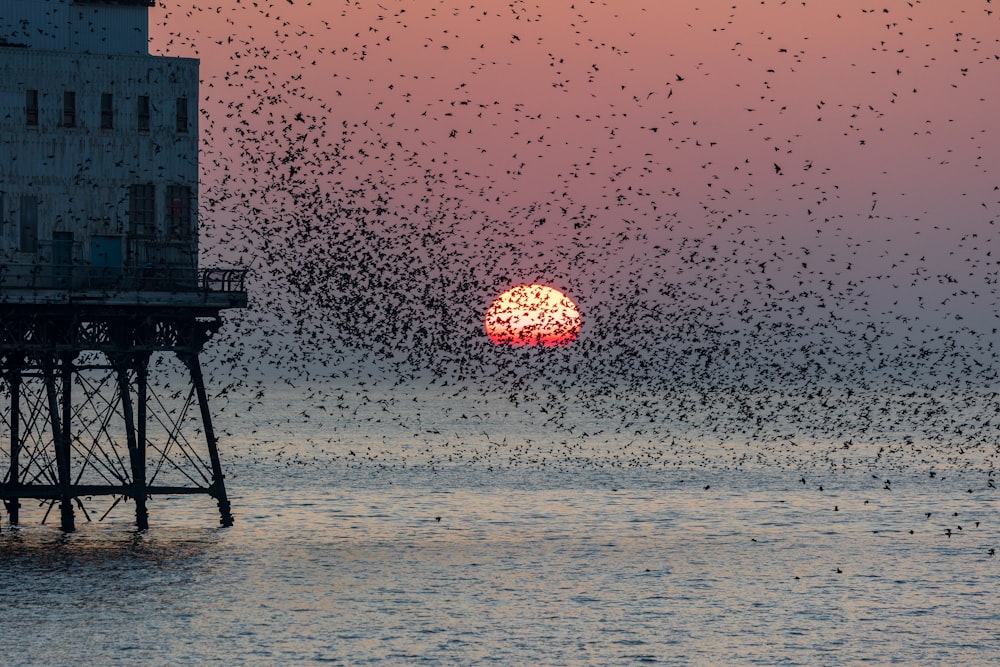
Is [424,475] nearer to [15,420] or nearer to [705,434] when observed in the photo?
[15,420]

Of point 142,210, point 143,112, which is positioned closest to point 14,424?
point 142,210

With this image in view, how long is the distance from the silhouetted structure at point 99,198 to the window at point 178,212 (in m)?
0.04

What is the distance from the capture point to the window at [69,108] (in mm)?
53406

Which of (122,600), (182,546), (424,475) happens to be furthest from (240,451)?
(122,600)

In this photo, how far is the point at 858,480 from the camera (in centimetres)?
10356

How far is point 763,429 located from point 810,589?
456 ft

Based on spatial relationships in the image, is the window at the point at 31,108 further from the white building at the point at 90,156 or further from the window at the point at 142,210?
the window at the point at 142,210

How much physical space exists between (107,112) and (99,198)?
2848 mm

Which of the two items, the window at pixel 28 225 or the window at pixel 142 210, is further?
the window at pixel 142 210

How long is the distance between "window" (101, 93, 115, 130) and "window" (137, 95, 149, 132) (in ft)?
2.80

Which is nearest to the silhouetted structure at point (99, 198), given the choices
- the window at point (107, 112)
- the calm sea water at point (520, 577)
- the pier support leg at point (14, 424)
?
the window at point (107, 112)

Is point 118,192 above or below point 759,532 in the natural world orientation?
above

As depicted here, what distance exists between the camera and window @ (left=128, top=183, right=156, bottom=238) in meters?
53.6

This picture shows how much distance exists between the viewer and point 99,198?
5338 cm
